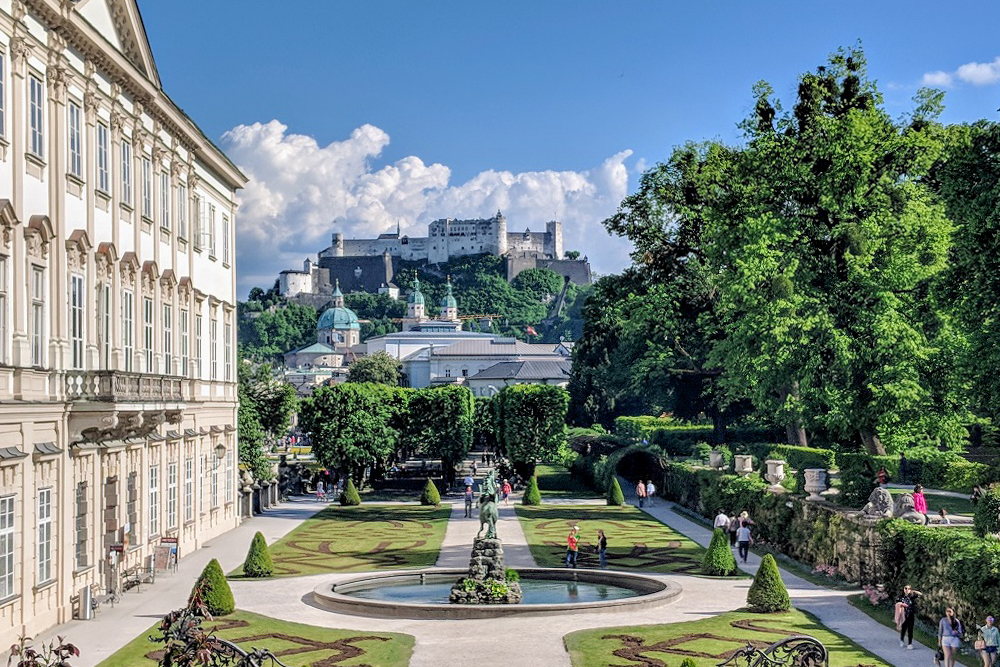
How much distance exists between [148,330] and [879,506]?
21.0m

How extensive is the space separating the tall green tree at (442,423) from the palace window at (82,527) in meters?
44.0

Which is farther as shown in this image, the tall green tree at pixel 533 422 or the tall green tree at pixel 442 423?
the tall green tree at pixel 442 423

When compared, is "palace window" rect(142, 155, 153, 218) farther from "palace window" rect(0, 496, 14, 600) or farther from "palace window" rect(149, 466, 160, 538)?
"palace window" rect(0, 496, 14, 600)

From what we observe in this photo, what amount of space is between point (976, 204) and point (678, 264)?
26.2 metres

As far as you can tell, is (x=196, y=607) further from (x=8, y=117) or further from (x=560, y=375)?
(x=560, y=375)

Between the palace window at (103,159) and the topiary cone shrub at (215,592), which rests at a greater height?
the palace window at (103,159)

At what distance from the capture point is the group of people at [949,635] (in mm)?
21656

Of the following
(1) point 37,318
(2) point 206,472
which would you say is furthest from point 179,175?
(1) point 37,318

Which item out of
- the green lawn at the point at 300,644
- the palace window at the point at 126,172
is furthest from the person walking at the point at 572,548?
the palace window at the point at 126,172

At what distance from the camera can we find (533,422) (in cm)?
7044

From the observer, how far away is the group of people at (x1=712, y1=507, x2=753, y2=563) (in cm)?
3959

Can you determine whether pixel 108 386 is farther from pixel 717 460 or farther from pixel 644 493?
pixel 644 493

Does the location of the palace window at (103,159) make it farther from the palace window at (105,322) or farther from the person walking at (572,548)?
the person walking at (572,548)

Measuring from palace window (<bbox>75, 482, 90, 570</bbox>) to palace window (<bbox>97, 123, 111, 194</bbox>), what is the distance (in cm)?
751
